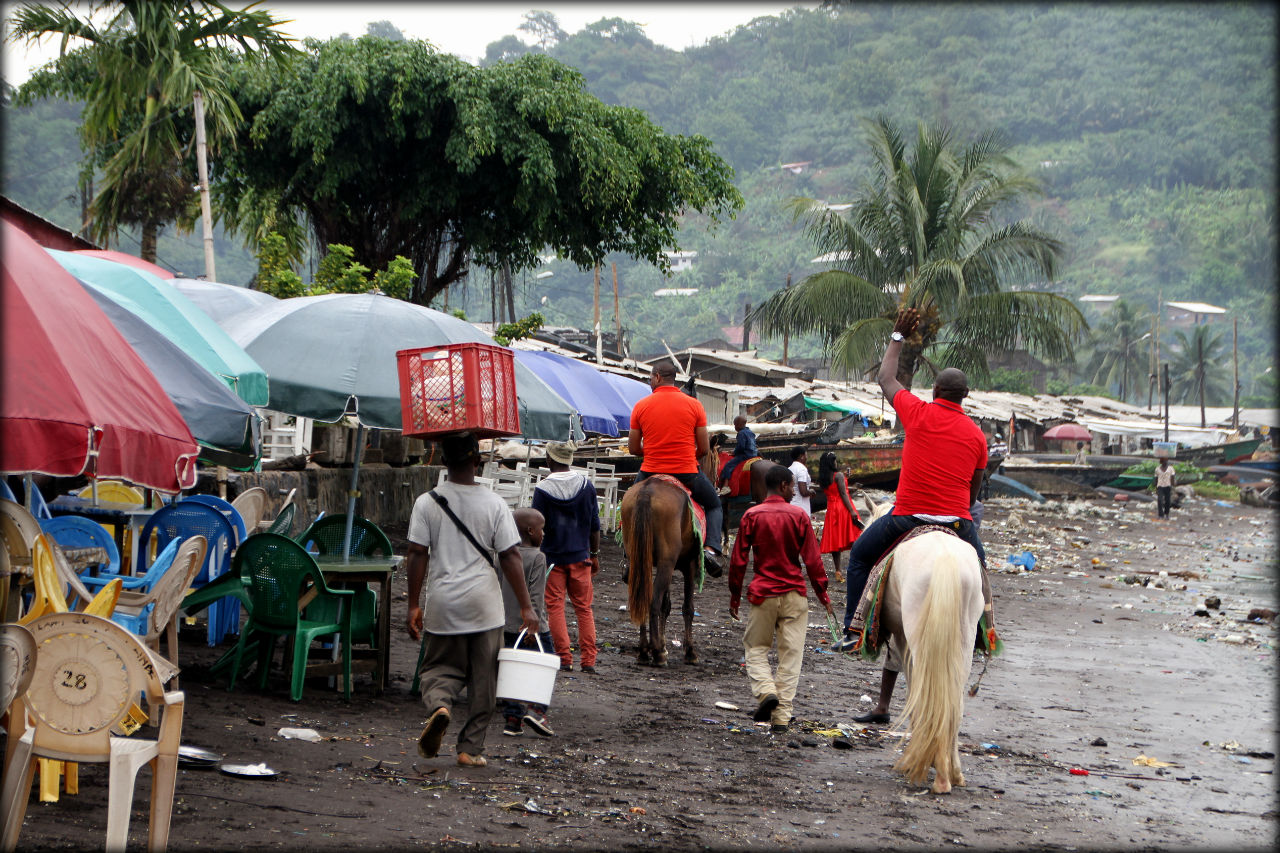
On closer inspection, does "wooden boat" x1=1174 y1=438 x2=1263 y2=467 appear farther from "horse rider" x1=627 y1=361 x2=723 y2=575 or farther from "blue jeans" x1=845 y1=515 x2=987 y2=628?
"blue jeans" x1=845 y1=515 x2=987 y2=628

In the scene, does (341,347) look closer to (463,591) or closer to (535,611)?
(535,611)

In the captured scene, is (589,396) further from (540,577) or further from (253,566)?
(253,566)

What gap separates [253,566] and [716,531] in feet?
14.1

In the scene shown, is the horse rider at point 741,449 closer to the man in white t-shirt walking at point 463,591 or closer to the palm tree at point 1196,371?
the man in white t-shirt walking at point 463,591

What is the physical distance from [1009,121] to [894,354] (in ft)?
438

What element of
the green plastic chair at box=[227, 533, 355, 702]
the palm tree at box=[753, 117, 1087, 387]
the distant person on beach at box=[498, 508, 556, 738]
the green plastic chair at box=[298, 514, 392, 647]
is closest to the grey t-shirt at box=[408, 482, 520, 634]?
the distant person on beach at box=[498, 508, 556, 738]

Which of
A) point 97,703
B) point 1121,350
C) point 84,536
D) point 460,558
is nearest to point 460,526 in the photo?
point 460,558

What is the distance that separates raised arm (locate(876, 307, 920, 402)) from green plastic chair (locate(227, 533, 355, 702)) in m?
3.38

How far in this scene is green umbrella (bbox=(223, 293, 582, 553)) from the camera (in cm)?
743

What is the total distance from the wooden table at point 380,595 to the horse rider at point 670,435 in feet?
8.97

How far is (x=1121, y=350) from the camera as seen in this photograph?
83625 millimetres

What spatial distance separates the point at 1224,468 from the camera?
48.6 metres

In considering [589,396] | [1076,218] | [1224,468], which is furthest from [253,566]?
[1076,218]

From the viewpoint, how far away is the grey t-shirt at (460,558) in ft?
19.3
